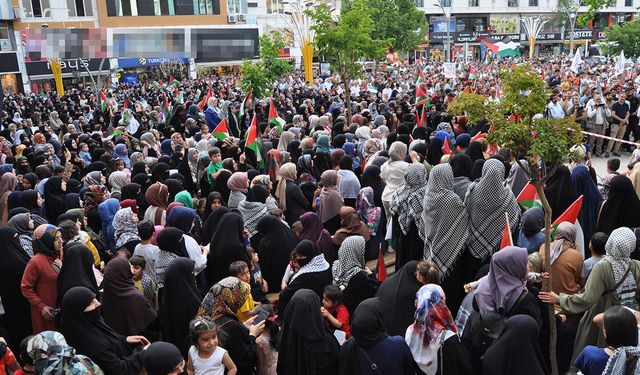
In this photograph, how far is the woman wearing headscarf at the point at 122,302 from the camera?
4703mm

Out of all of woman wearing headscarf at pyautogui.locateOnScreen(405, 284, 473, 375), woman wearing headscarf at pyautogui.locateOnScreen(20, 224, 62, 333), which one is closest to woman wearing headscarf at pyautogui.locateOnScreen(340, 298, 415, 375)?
woman wearing headscarf at pyautogui.locateOnScreen(405, 284, 473, 375)

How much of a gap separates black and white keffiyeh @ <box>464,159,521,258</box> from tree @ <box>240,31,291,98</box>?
1054 cm

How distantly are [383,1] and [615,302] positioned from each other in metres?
42.1

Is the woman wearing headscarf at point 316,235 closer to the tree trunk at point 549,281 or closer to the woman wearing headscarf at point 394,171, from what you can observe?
the woman wearing headscarf at point 394,171

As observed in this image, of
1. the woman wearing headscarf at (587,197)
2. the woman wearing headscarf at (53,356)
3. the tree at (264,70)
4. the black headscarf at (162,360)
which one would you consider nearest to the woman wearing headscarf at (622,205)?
the woman wearing headscarf at (587,197)

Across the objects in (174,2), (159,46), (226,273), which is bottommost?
(226,273)

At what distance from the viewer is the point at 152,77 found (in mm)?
37312

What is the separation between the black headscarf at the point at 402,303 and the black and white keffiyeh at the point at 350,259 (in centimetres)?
46

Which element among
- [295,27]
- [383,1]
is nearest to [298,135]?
[295,27]

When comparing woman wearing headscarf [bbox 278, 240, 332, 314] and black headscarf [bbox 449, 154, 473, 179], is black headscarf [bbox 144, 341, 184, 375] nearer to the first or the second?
woman wearing headscarf [bbox 278, 240, 332, 314]

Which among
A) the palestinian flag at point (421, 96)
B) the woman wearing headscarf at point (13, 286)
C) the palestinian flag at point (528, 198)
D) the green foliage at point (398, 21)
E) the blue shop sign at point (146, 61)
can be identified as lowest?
the woman wearing headscarf at point (13, 286)

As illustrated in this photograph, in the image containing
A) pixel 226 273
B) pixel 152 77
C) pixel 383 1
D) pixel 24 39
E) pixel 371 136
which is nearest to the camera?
pixel 226 273

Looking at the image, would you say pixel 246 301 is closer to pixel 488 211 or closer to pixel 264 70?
pixel 488 211

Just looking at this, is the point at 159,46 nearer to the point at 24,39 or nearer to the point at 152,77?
the point at 24,39
